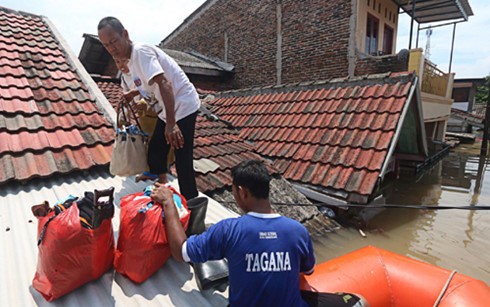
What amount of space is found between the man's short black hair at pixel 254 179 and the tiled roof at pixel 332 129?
2899 mm

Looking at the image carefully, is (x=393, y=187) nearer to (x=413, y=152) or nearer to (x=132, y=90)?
(x=413, y=152)

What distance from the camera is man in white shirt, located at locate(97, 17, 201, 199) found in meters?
2.07

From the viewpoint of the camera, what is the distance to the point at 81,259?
1387 millimetres

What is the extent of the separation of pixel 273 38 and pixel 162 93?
10.9 metres

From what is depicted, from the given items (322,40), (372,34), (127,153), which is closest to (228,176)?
(127,153)

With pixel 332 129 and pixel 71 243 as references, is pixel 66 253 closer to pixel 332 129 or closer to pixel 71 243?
pixel 71 243

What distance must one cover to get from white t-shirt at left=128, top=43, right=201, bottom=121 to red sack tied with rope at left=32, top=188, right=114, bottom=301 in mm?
1055

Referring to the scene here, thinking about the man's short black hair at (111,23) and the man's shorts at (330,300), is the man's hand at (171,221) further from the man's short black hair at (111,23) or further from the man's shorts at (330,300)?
the man's short black hair at (111,23)

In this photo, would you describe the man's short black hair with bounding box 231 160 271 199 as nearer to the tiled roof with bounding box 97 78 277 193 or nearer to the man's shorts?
the man's shorts

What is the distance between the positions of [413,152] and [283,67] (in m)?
6.50

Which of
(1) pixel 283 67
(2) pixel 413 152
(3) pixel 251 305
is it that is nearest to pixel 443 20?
(1) pixel 283 67

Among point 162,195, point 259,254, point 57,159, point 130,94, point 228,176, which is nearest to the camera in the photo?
point 259,254

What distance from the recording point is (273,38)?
11781 millimetres

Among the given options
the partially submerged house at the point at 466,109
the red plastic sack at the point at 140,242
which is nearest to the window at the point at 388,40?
the partially submerged house at the point at 466,109
